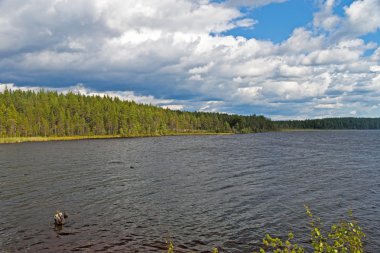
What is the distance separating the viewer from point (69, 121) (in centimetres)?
19450

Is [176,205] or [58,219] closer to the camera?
[58,219]

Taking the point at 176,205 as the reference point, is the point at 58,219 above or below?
above

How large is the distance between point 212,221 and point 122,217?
833 centimetres

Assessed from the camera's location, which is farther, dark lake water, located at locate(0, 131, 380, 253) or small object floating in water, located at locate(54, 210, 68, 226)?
small object floating in water, located at locate(54, 210, 68, 226)

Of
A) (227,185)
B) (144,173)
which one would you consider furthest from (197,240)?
(144,173)

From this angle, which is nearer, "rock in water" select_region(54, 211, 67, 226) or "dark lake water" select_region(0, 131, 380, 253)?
"dark lake water" select_region(0, 131, 380, 253)

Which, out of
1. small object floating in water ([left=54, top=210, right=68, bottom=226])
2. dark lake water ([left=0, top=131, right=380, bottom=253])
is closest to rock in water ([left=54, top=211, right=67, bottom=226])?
small object floating in water ([left=54, top=210, right=68, bottom=226])

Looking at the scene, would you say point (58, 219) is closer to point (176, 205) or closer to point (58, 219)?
point (58, 219)

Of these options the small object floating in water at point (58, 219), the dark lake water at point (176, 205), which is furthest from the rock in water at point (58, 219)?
the dark lake water at point (176, 205)

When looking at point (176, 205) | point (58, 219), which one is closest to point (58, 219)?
point (58, 219)

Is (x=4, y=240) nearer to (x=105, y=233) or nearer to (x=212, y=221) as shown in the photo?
(x=105, y=233)

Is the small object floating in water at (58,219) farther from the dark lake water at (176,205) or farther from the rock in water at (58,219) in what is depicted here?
the dark lake water at (176,205)

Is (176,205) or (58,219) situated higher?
(58,219)

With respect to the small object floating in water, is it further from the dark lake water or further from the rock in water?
the dark lake water
